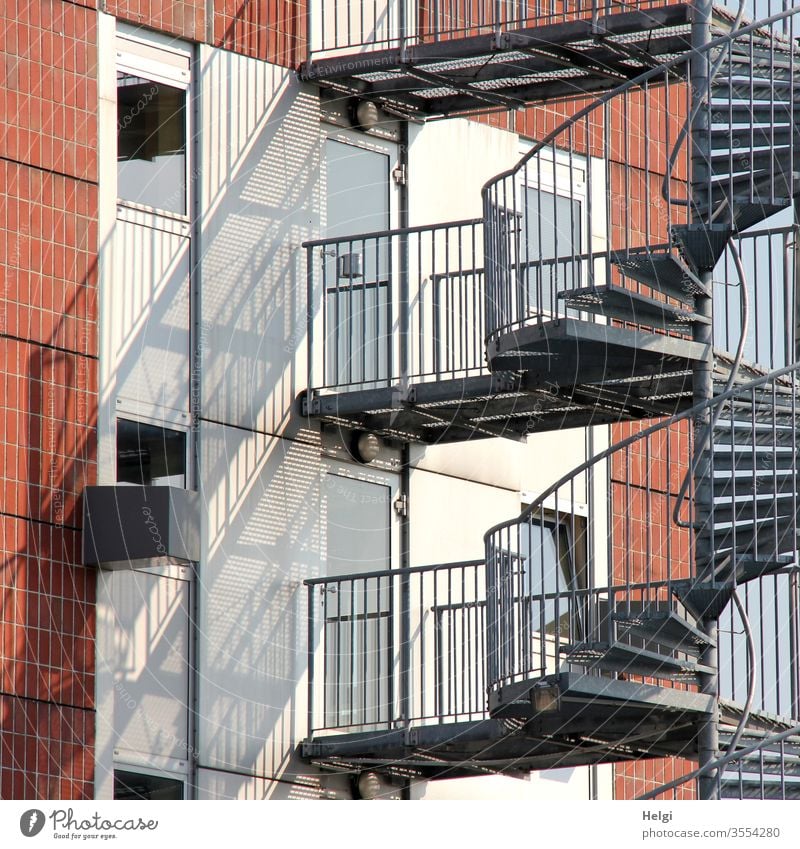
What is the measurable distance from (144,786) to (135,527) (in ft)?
6.90

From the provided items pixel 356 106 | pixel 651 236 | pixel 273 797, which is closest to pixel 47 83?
pixel 356 106

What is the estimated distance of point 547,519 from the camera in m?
28.0

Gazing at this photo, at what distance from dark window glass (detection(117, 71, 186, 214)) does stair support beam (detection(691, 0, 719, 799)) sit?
13.6 ft

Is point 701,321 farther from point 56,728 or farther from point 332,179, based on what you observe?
point 56,728

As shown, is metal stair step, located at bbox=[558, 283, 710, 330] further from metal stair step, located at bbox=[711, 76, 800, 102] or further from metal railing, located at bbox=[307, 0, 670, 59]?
metal railing, located at bbox=[307, 0, 670, 59]

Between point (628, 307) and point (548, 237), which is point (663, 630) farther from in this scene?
point (548, 237)

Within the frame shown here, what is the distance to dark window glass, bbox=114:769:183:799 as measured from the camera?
23.2 m

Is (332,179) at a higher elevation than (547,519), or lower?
higher

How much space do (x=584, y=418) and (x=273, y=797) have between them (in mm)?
4091

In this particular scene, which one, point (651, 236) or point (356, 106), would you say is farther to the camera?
point (651, 236)

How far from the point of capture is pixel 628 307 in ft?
76.5

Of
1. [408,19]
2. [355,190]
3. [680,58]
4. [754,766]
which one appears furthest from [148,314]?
[754,766]
